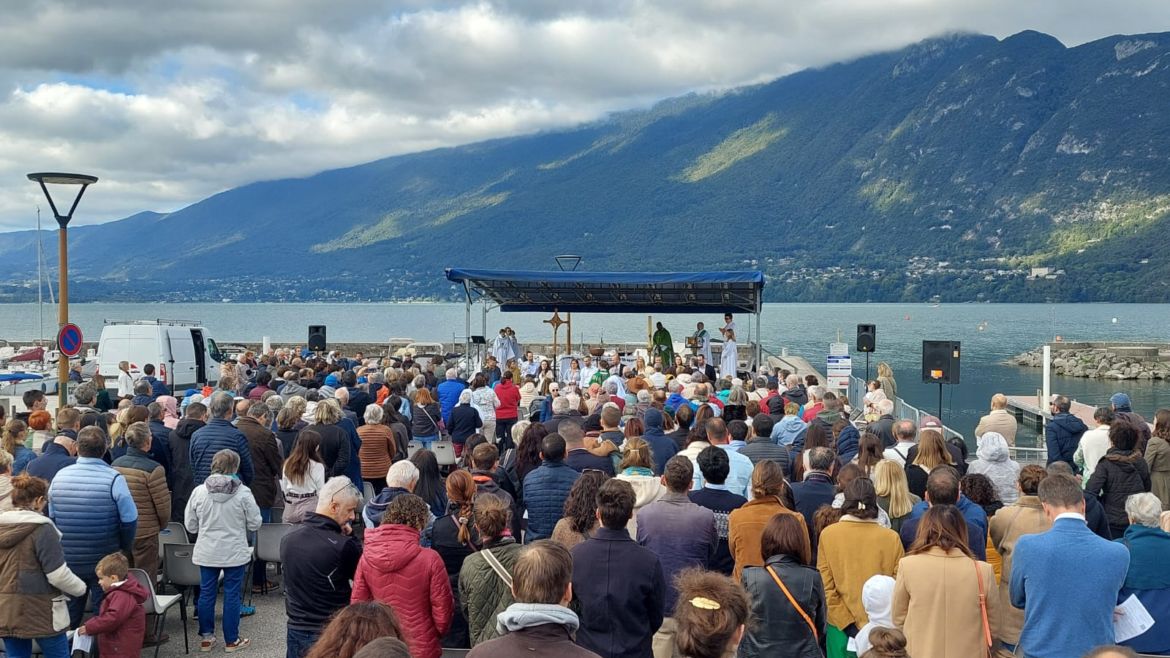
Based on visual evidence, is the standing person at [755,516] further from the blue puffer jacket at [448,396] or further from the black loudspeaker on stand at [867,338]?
the black loudspeaker on stand at [867,338]

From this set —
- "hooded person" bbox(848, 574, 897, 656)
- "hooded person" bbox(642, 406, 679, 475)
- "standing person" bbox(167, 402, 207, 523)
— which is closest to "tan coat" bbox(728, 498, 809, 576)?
Result: "hooded person" bbox(848, 574, 897, 656)

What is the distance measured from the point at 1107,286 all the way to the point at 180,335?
588ft

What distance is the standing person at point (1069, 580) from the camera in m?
4.21

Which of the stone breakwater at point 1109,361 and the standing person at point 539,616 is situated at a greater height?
the standing person at point 539,616

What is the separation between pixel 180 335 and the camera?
1958 centimetres

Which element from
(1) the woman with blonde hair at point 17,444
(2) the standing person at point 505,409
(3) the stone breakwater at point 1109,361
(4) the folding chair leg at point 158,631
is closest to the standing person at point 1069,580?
(4) the folding chair leg at point 158,631

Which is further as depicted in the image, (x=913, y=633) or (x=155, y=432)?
(x=155, y=432)

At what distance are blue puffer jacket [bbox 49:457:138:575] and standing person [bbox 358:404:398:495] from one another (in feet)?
9.78

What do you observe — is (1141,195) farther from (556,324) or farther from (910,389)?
(556,324)

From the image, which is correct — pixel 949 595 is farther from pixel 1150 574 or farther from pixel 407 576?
pixel 407 576

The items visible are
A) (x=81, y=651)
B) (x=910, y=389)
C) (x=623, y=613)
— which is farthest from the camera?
(x=910, y=389)

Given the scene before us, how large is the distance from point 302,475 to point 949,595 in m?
4.65

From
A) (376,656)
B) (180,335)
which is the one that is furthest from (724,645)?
(180,335)

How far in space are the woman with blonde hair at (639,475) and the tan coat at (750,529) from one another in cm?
82
